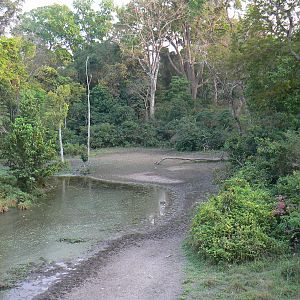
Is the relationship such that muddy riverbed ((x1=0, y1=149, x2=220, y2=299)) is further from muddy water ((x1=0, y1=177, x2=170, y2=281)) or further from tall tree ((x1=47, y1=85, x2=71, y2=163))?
tall tree ((x1=47, y1=85, x2=71, y2=163))

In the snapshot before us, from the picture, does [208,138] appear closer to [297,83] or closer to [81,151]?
[81,151]

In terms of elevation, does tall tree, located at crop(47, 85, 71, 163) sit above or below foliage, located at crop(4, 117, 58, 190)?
above

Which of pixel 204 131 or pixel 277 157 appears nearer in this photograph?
pixel 277 157

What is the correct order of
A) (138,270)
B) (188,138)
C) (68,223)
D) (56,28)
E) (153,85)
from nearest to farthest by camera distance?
(138,270) → (68,223) → (188,138) → (153,85) → (56,28)

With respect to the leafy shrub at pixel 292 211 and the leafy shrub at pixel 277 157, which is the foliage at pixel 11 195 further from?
the leafy shrub at pixel 292 211

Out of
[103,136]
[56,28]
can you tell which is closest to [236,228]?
[103,136]

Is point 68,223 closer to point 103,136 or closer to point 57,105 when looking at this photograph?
point 57,105

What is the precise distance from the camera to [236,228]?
1045cm

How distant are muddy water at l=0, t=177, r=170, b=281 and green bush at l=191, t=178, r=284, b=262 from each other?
361 cm

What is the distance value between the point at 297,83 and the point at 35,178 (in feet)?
42.3

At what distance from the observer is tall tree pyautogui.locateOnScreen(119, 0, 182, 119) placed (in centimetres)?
4166

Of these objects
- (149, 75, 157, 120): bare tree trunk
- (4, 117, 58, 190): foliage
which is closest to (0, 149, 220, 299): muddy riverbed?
(4, 117, 58, 190): foliage

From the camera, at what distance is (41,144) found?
2033 cm

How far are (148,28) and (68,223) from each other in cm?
3070
